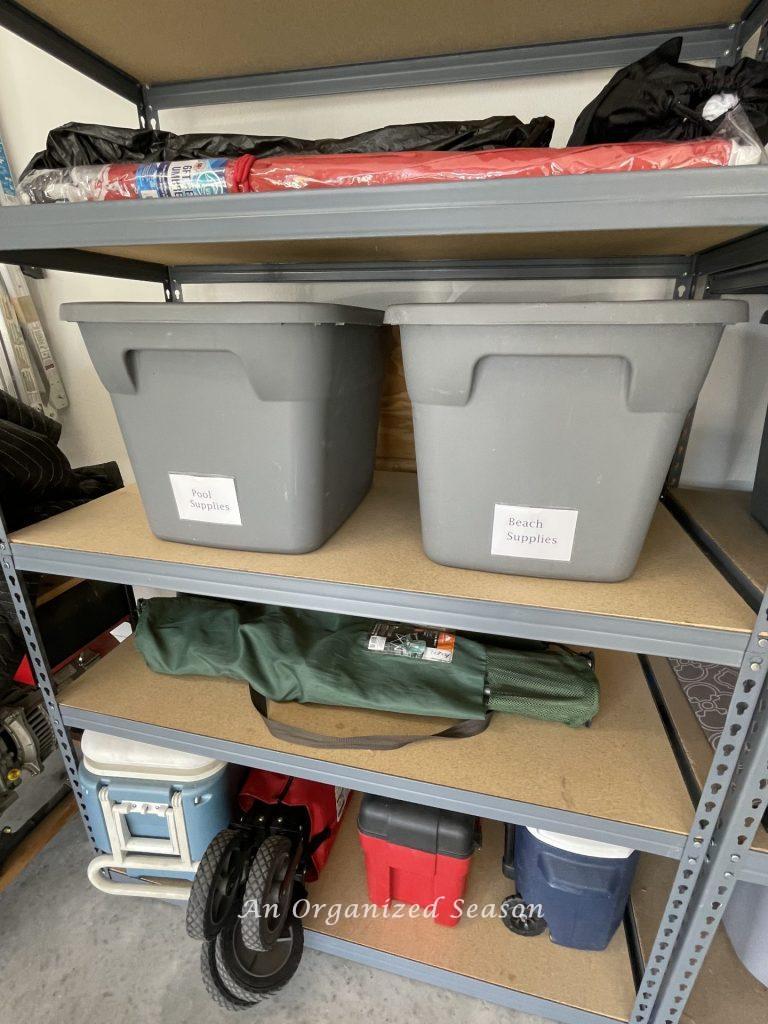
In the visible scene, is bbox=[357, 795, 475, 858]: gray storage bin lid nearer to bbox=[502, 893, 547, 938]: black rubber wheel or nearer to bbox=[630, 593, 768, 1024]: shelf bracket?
bbox=[502, 893, 547, 938]: black rubber wheel

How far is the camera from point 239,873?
982 mm

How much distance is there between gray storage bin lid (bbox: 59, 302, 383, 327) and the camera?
643 mm

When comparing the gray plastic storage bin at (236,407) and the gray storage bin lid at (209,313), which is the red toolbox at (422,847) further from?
the gray storage bin lid at (209,313)

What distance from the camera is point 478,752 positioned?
89cm

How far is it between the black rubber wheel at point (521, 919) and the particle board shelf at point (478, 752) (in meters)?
0.39

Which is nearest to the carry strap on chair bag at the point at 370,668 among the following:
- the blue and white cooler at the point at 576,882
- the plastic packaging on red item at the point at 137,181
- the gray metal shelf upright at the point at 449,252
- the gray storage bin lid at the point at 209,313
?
the gray metal shelf upright at the point at 449,252

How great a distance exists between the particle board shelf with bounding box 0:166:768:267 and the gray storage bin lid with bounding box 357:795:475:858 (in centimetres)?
93

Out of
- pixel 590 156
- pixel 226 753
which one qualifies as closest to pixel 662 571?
pixel 590 156

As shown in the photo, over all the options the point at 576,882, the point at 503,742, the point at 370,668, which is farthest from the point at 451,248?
the point at 576,882

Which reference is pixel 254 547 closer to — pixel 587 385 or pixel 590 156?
pixel 587 385

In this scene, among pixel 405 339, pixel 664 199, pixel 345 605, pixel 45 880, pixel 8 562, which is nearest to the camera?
pixel 664 199

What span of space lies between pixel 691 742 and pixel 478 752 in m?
0.36

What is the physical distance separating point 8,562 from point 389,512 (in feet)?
2.14

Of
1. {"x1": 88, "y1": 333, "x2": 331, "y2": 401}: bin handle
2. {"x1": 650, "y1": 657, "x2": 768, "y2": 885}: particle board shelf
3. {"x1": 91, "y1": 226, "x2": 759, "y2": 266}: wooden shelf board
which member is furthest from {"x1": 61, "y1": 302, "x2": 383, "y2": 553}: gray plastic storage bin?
{"x1": 650, "y1": 657, "x2": 768, "y2": 885}: particle board shelf
